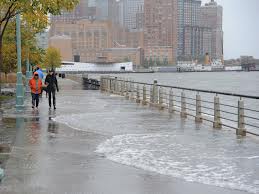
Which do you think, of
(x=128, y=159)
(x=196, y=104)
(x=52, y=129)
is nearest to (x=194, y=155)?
(x=128, y=159)

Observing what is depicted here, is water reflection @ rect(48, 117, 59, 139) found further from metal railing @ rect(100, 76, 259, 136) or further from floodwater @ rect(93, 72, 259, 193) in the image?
metal railing @ rect(100, 76, 259, 136)

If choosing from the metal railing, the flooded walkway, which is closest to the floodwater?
the flooded walkway

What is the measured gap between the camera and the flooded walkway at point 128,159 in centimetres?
777

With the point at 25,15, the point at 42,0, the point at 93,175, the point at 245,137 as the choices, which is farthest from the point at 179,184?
the point at 25,15

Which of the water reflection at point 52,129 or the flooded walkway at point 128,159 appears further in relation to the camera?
the water reflection at point 52,129

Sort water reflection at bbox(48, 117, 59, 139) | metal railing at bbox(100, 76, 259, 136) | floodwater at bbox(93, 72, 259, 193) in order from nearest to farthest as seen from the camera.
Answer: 1. floodwater at bbox(93, 72, 259, 193)
2. water reflection at bbox(48, 117, 59, 139)
3. metal railing at bbox(100, 76, 259, 136)

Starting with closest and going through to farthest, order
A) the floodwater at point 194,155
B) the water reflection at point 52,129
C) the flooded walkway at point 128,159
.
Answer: the flooded walkway at point 128,159 → the floodwater at point 194,155 → the water reflection at point 52,129

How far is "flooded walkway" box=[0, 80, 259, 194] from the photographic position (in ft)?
25.5

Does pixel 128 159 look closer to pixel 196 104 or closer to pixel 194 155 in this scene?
pixel 194 155

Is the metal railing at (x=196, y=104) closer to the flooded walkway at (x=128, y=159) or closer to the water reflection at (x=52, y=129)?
the flooded walkway at (x=128, y=159)

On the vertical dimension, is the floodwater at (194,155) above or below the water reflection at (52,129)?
below

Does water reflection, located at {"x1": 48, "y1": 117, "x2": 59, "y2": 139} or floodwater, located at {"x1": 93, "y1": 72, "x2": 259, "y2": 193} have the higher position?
water reflection, located at {"x1": 48, "y1": 117, "x2": 59, "y2": 139}

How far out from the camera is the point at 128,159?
10.1 meters

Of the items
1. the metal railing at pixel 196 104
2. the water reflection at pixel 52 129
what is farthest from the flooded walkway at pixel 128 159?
the metal railing at pixel 196 104
